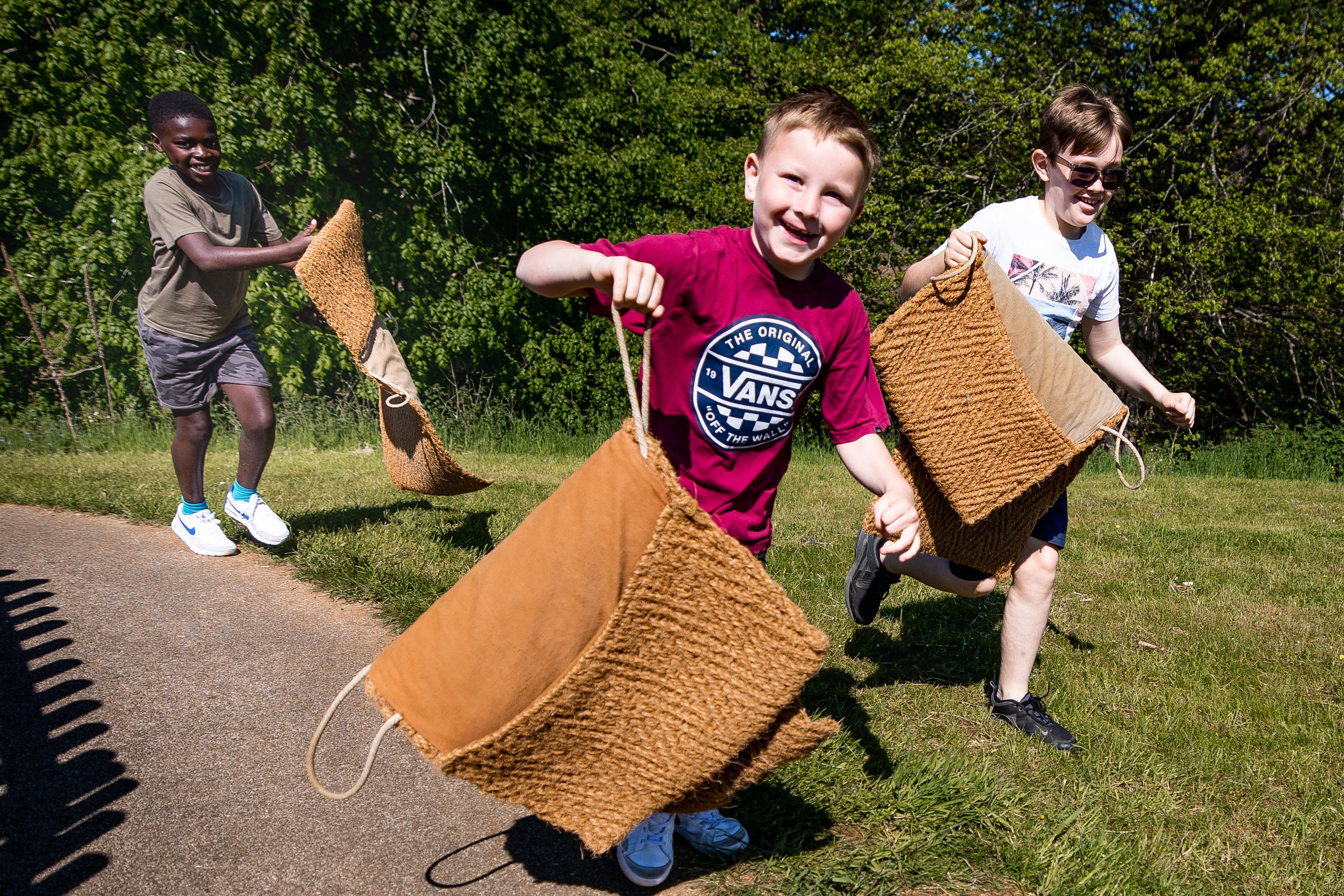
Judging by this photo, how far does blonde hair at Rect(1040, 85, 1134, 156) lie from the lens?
299 centimetres

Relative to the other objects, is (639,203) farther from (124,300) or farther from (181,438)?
(181,438)

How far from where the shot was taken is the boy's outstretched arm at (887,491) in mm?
1981

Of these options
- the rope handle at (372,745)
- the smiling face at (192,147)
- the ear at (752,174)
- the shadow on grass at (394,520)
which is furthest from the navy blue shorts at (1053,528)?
the smiling face at (192,147)

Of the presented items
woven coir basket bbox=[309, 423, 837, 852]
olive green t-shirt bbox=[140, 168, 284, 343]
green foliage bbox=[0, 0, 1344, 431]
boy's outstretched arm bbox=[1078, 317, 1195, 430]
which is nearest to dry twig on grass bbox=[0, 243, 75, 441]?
green foliage bbox=[0, 0, 1344, 431]

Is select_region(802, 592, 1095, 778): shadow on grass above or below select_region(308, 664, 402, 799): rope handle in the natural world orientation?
below

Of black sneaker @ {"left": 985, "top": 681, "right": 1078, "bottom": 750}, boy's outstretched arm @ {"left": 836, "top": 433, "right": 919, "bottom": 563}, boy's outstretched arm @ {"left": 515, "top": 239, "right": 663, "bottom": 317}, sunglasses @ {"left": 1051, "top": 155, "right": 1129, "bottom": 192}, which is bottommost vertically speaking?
black sneaker @ {"left": 985, "top": 681, "right": 1078, "bottom": 750}

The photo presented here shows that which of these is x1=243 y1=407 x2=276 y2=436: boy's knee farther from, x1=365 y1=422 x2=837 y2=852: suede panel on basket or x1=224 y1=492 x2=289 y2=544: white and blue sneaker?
x1=365 y1=422 x2=837 y2=852: suede panel on basket

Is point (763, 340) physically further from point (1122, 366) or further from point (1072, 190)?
point (1122, 366)

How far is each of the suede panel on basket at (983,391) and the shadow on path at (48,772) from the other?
2507mm

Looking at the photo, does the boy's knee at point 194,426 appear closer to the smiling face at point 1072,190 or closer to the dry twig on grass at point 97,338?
the smiling face at point 1072,190

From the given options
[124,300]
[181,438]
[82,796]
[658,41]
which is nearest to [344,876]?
[82,796]

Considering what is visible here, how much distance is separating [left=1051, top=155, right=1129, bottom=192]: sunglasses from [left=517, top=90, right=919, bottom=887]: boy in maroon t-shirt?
1.19 m

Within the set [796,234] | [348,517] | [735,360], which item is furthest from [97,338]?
[796,234]

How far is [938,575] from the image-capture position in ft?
11.2
